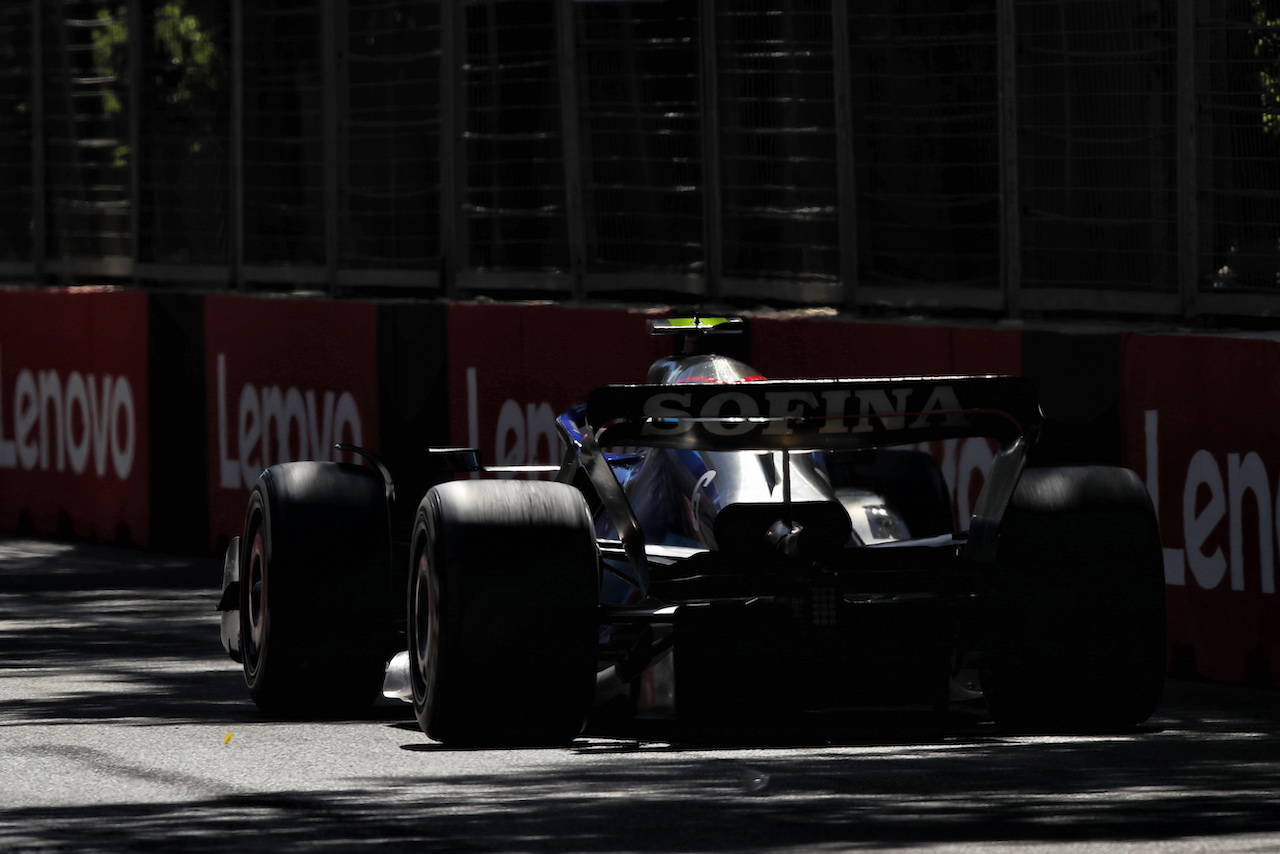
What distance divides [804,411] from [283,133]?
9.42 metres

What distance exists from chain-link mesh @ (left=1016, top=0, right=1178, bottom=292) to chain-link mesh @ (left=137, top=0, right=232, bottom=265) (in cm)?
665

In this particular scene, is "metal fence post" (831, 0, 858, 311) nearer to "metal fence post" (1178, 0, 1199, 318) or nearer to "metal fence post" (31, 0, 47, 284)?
"metal fence post" (1178, 0, 1199, 318)

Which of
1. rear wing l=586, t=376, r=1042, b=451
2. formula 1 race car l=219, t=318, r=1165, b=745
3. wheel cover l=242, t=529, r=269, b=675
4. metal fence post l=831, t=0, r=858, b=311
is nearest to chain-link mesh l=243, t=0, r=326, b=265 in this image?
metal fence post l=831, t=0, r=858, b=311

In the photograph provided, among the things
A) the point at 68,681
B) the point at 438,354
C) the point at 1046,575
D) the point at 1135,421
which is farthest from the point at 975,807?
the point at 438,354

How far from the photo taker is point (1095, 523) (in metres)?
8.53

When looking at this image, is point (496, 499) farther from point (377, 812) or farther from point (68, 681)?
point (68, 681)

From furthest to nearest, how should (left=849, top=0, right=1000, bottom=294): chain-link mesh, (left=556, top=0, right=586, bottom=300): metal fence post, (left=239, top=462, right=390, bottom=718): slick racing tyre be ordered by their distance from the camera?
(left=556, top=0, right=586, bottom=300): metal fence post → (left=849, top=0, right=1000, bottom=294): chain-link mesh → (left=239, top=462, right=390, bottom=718): slick racing tyre

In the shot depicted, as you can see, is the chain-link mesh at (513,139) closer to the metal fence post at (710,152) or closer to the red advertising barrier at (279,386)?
the red advertising barrier at (279,386)

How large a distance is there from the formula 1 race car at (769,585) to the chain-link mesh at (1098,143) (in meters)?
2.95

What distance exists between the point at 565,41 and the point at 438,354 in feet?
5.89

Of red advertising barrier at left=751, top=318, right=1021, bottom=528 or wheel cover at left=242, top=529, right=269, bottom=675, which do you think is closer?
wheel cover at left=242, top=529, right=269, bottom=675

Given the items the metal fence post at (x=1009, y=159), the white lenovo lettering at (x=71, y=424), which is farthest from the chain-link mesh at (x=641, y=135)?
the white lenovo lettering at (x=71, y=424)

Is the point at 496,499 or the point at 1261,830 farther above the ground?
the point at 496,499

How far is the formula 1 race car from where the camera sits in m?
7.99
